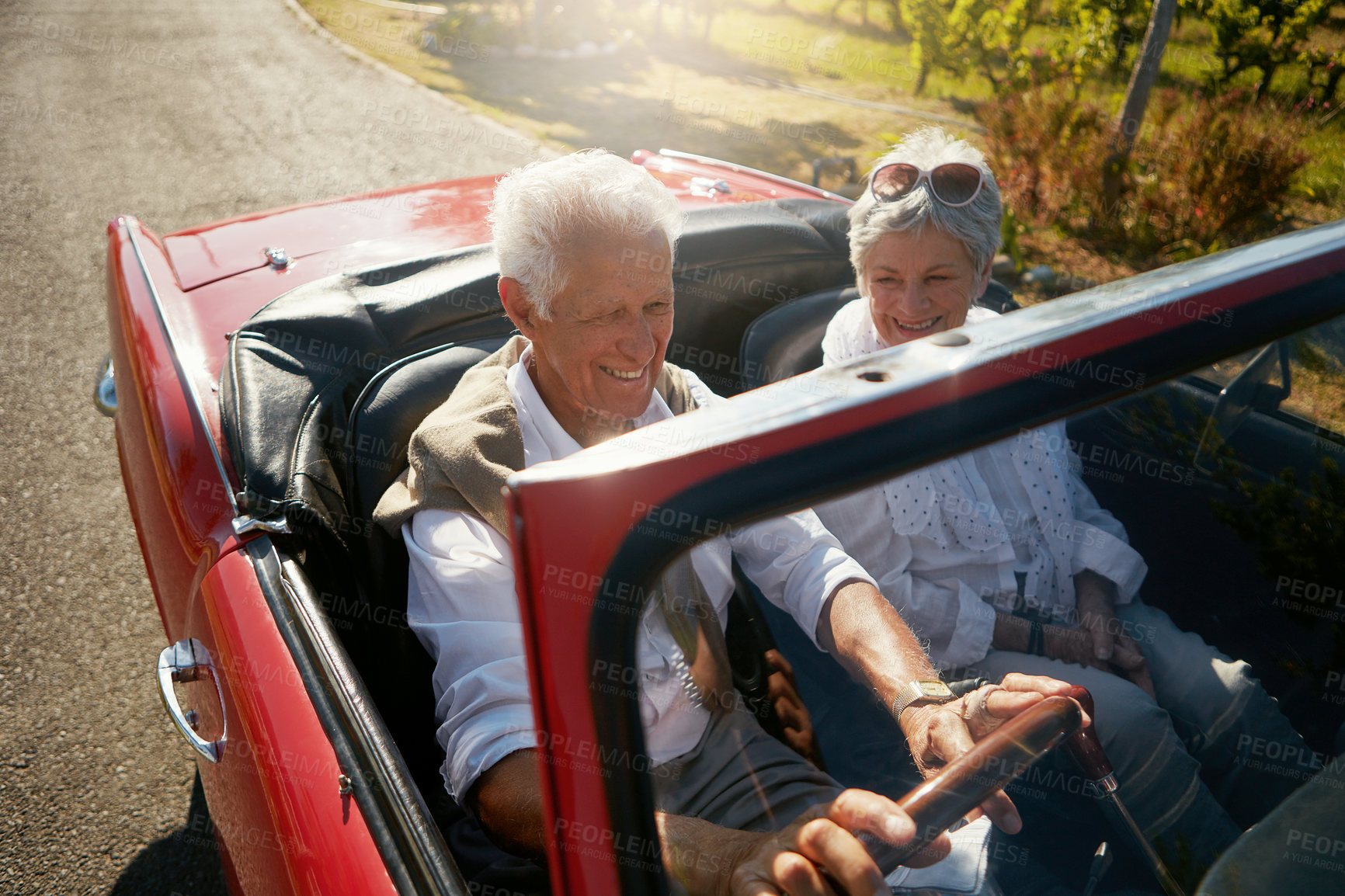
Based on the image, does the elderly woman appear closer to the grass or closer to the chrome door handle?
the chrome door handle

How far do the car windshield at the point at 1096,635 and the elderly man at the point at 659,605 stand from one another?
1 centimetres

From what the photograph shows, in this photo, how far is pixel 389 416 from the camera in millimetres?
1822

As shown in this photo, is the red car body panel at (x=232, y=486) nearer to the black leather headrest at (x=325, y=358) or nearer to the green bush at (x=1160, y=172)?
the black leather headrest at (x=325, y=358)

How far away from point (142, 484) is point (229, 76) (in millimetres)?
8797

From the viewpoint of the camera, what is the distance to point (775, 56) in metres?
13.3

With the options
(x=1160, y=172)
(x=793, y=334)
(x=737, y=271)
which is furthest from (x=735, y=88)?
(x=793, y=334)

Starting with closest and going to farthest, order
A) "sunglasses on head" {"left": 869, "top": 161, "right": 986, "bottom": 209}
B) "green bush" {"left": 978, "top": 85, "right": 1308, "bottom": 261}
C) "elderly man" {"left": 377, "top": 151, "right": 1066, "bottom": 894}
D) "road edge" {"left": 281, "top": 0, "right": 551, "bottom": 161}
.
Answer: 1. "elderly man" {"left": 377, "top": 151, "right": 1066, "bottom": 894}
2. "sunglasses on head" {"left": 869, "top": 161, "right": 986, "bottom": 209}
3. "green bush" {"left": 978, "top": 85, "right": 1308, "bottom": 261}
4. "road edge" {"left": 281, "top": 0, "right": 551, "bottom": 161}

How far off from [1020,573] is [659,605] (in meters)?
1.21

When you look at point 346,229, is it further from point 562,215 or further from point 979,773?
point 979,773

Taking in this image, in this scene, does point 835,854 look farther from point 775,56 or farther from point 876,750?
point 775,56

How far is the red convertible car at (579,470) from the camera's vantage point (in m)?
0.80

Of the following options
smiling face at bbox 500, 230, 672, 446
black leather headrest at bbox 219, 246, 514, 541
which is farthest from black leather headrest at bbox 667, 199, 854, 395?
smiling face at bbox 500, 230, 672, 446

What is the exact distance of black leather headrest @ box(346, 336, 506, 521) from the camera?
1777 millimetres

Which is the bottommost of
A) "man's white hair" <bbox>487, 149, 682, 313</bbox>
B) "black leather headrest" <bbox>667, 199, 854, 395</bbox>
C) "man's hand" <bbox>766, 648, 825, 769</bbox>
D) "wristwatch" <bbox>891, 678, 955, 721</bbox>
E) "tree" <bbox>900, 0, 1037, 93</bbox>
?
"man's hand" <bbox>766, 648, 825, 769</bbox>
